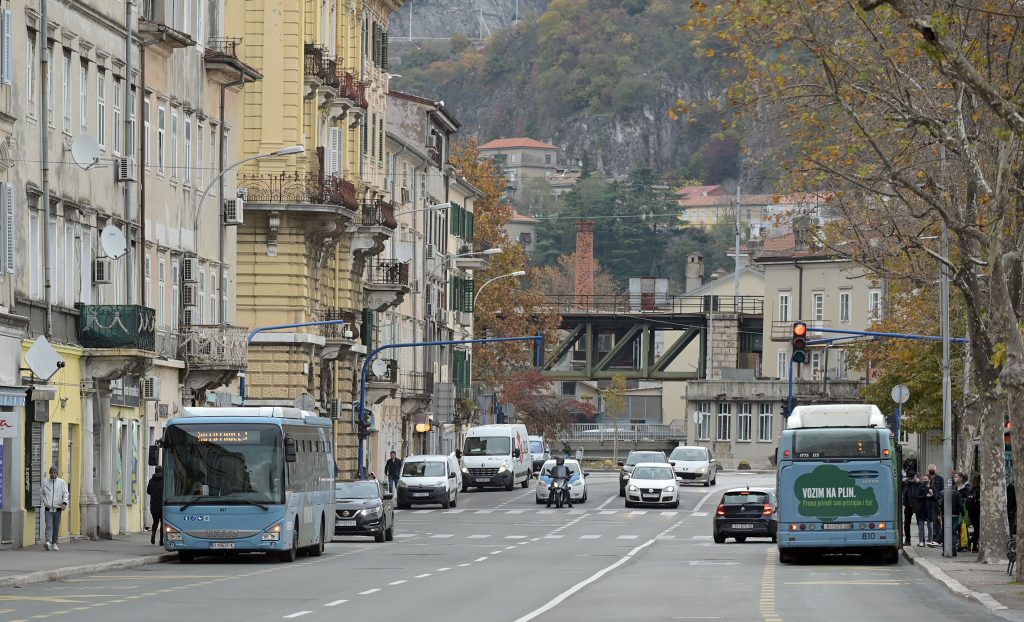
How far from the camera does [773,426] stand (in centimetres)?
11881

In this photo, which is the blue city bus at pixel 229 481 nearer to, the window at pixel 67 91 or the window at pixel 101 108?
the window at pixel 67 91

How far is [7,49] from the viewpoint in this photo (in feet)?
125

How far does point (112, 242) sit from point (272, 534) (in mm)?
9774

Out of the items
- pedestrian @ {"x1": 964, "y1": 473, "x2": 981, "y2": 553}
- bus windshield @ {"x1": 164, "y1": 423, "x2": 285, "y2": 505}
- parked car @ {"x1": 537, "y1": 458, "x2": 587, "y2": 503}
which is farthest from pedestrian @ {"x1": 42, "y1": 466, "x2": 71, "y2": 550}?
parked car @ {"x1": 537, "y1": 458, "x2": 587, "y2": 503}

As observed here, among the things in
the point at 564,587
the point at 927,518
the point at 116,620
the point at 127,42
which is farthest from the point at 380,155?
the point at 116,620

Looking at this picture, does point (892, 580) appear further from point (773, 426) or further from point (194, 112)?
point (773, 426)

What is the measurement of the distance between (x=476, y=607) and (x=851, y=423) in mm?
14275

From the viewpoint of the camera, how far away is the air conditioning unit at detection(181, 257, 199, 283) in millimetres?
52062

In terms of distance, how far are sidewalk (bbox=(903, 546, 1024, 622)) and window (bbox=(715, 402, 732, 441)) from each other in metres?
78.2

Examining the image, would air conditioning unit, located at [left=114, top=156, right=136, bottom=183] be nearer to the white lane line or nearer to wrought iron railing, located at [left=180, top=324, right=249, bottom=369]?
wrought iron railing, located at [left=180, top=324, right=249, bottom=369]

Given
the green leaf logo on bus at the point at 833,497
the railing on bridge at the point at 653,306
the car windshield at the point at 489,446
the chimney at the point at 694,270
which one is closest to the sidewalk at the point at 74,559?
the green leaf logo on bus at the point at 833,497

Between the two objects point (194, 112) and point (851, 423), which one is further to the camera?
point (194, 112)

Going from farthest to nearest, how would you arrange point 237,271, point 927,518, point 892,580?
point 237,271 → point 927,518 → point 892,580

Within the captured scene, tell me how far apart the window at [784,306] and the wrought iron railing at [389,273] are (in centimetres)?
4542
